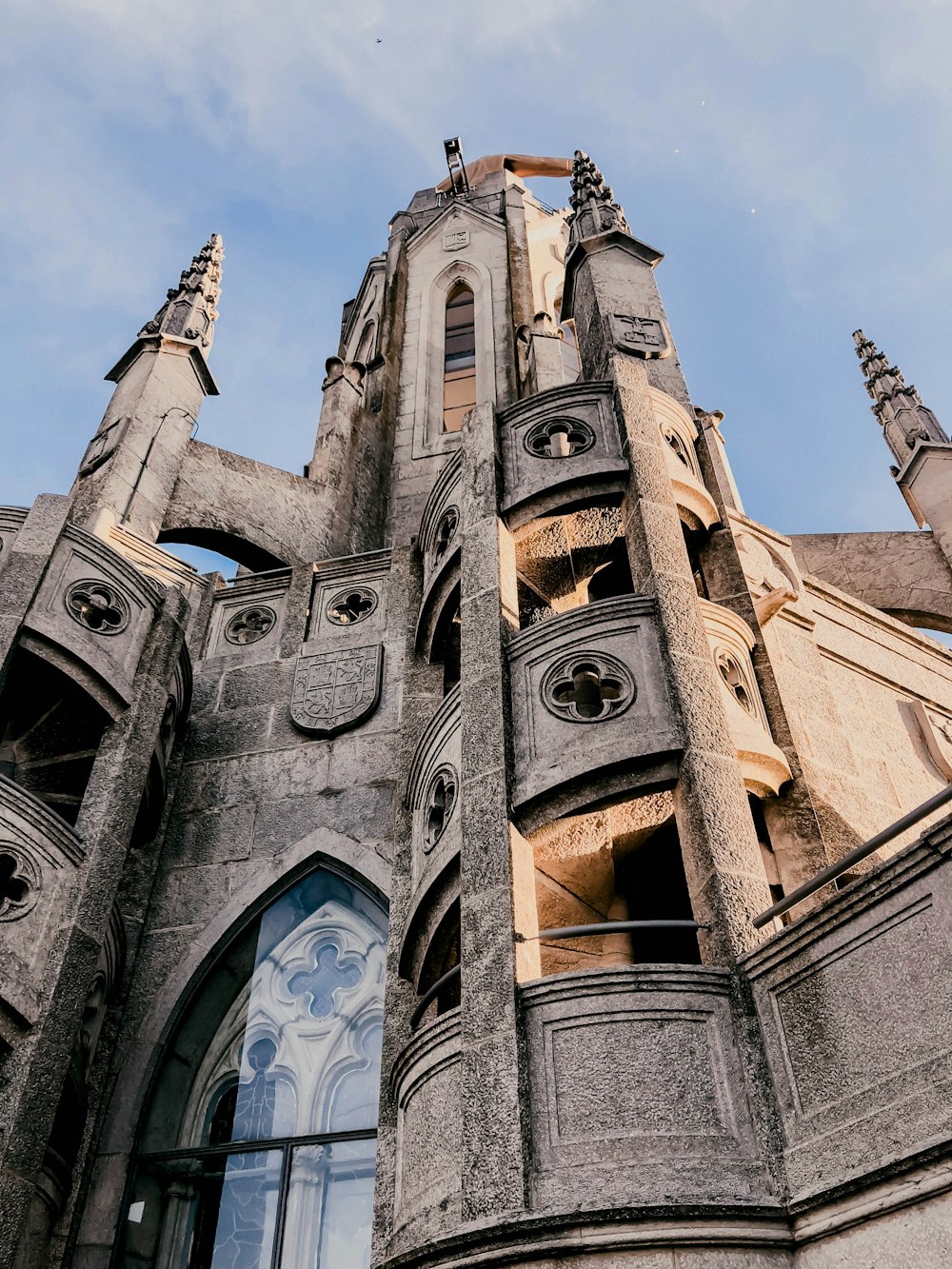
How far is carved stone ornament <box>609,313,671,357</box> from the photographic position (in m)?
11.2

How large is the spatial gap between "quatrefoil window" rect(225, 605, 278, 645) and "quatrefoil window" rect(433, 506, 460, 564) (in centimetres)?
230

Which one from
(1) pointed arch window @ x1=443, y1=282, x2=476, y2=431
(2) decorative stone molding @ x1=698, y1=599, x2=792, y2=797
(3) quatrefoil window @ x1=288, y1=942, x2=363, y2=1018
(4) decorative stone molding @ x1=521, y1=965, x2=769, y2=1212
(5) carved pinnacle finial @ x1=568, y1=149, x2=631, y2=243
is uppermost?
(1) pointed arch window @ x1=443, y1=282, x2=476, y2=431

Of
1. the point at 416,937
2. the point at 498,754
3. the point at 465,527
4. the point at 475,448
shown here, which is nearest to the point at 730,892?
the point at 498,754

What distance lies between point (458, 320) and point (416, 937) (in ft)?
46.8

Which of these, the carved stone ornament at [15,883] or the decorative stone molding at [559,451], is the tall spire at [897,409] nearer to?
the decorative stone molding at [559,451]

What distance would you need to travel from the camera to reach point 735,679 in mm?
8766

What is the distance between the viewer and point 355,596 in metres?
12.0

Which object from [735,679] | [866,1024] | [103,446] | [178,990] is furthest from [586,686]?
[103,446]

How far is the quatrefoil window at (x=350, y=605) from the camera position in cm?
1184

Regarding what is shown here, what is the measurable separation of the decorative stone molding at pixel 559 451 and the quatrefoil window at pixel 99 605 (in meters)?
3.63

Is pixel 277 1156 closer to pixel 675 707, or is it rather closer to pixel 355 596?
pixel 675 707

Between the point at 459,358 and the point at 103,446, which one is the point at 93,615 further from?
the point at 459,358

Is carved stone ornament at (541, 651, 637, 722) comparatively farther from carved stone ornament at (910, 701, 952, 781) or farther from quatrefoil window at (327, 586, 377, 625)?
carved stone ornament at (910, 701, 952, 781)

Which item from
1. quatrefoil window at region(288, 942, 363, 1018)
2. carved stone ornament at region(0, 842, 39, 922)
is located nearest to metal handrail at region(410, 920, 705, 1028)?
quatrefoil window at region(288, 942, 363, 1018)
